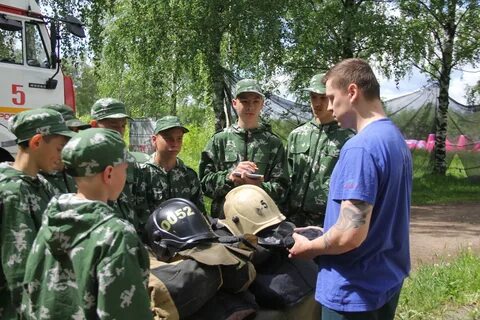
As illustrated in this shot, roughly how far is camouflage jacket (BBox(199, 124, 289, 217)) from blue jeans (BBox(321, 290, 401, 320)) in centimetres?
159

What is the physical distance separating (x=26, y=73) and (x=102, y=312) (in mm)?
5822

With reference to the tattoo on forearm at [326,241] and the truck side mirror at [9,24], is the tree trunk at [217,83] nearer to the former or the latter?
the truck side mirror at [9,24]

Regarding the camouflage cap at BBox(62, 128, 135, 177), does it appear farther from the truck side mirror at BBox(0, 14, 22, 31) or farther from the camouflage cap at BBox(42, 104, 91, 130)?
the truck side mirror at BBox(0, 14, 22, 31)

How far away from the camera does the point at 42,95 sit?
706 cm

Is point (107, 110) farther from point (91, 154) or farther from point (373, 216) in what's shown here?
point (373, 216)

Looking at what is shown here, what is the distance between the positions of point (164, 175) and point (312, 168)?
3.57 feet

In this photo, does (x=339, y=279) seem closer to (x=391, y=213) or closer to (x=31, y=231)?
(x=391, y=213)

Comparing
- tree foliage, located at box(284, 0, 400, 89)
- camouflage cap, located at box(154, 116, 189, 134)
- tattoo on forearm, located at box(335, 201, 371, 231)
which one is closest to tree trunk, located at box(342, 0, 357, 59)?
tree foliage, located at box(284, 0, 400, 89)

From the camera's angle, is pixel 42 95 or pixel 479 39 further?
pixel 479 39

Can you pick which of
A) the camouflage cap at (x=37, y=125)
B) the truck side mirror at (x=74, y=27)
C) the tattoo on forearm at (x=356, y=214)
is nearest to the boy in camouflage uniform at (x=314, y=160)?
the tattoo on forearm at (x=356, y=214)

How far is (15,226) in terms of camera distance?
2283 mm

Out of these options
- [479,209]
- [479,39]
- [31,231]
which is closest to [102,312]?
[31,231]

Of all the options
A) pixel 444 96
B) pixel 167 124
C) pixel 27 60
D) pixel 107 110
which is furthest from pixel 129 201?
pixel 444 96

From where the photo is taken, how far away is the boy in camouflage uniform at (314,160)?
382 centimetres
